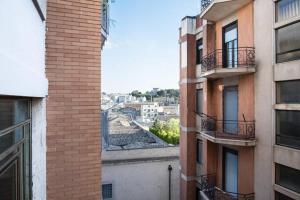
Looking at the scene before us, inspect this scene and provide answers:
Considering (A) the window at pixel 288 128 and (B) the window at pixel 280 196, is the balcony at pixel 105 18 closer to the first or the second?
(A) the window at pixel 288 128

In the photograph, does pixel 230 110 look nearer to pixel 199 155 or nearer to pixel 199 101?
pixel 199 101

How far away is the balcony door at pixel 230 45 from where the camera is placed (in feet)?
36.6

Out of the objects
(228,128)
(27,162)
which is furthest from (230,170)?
(27,162)

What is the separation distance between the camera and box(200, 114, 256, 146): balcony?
9.87 meters

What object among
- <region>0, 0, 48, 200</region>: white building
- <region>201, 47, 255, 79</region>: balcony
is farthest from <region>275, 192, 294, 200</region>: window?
<region>0, 0, 48, 200</region>: white building

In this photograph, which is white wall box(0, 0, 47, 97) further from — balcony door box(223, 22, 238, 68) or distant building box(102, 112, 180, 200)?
distant building box(102, 112, 180, 200)

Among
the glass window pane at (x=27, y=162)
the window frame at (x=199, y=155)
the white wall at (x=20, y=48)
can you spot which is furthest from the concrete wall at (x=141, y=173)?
the white wall at (x=20, y=48)

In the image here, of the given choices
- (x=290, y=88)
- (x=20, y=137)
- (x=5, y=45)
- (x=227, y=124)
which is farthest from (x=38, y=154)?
(x=227, y=124)

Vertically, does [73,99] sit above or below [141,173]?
above

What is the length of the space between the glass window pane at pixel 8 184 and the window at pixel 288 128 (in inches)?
301

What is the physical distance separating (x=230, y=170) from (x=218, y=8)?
6.86m

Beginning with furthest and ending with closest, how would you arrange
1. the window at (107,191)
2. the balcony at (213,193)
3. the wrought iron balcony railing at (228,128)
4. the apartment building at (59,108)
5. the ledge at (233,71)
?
the window at (107,191) < the balcony at (213,193) < the wrought iron balcony railing at (228,128) < the ledge at (233,71) < the apartment building at (59,108)

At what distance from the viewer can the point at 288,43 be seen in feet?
27.3

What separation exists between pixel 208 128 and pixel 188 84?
3124 millimetres
